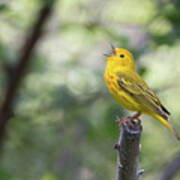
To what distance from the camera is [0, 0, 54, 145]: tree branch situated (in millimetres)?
5469

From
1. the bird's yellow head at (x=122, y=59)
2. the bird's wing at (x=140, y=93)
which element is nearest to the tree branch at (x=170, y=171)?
the bird's yellow head at (x=122, y=59)

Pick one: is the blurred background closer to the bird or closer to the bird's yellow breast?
the bird

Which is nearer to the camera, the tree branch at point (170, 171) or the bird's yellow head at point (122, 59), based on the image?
the bird's yellow head at point (122, 59)

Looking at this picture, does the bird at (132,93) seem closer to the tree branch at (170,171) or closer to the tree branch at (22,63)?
the tree branch at (22,63)

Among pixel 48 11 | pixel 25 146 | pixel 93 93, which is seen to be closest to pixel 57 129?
pixel 25 146

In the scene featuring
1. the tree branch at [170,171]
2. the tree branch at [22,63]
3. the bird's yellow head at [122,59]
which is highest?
the bird's yellow head at [122,59]

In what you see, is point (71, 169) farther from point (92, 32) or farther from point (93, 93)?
point (92, 32)

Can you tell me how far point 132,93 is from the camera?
3.76 m

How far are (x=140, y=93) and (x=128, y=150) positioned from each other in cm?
77

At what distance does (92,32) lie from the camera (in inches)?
218

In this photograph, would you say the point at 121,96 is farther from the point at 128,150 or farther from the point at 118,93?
the point at 128,150

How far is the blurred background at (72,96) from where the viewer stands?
18.6 feet

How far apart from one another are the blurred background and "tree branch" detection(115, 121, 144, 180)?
2003mm

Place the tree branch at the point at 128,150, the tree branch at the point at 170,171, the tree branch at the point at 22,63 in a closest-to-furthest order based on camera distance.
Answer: the tree branch at the point at 128,150 < the tree branch at the point at 22,63 < the tree branch at the point at 170,171
